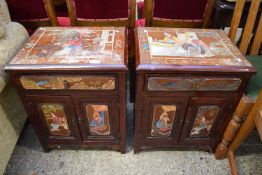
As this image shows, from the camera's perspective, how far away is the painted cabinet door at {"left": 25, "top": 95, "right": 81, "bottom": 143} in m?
1.05

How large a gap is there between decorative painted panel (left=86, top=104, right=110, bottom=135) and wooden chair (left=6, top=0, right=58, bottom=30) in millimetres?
752

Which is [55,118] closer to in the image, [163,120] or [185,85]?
[163,120]

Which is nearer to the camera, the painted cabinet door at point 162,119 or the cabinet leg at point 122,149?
the painted cabinet door at point 162,119

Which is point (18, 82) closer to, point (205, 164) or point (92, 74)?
point (92, 74)

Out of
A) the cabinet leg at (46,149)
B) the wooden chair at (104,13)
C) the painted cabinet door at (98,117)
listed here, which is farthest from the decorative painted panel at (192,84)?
the cabinet leg at (46,149)

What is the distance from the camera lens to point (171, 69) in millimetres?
896

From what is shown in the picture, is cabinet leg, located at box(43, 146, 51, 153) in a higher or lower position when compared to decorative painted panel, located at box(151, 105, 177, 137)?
lower

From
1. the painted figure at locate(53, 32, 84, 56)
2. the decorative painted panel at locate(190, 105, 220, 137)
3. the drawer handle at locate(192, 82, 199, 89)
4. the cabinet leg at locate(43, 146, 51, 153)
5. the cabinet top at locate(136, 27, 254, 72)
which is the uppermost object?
the painted figure at locate(53, 32, 84, 56)

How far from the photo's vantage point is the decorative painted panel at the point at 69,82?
0.94 m

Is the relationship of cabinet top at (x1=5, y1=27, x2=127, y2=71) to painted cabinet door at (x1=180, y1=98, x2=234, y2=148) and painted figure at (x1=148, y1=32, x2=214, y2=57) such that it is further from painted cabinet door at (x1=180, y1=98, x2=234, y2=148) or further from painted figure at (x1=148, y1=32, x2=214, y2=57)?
painted cabinet door at (x1=180, y1=98, x2=234, y2=148)

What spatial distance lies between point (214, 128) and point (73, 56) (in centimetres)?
88

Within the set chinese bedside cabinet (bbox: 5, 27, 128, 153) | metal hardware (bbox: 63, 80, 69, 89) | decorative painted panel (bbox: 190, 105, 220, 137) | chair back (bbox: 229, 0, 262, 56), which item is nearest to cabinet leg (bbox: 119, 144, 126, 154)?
chinese bedside cabinet (bbox: 5, 27, 128, 153)

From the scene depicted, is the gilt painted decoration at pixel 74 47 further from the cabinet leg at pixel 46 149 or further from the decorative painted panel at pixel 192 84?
the cabinet leg at pixel 46 149

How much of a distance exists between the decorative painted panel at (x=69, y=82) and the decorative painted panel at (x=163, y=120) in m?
0.29
